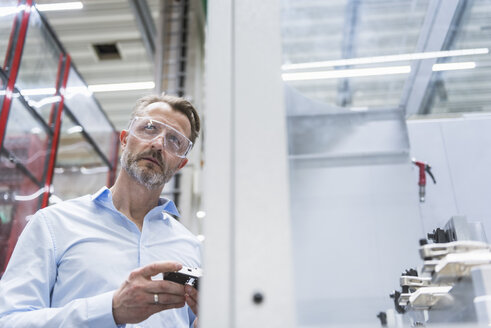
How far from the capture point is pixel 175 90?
455 centimetres

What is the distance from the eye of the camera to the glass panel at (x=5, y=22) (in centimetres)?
234

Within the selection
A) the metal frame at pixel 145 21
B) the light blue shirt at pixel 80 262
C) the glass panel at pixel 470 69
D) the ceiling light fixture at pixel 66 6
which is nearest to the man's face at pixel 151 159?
the light blue shirt at pixel 80 262

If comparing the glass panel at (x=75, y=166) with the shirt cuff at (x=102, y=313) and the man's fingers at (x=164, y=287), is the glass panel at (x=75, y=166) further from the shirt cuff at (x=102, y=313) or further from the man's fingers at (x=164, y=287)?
the man's fingers at (x=164, y=287)

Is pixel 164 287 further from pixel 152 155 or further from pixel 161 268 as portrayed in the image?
pixel 152 155

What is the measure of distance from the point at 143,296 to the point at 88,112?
3150 millimetres

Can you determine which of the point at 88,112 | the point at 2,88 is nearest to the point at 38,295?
the point at 2,88

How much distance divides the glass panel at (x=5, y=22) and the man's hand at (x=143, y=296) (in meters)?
1.86

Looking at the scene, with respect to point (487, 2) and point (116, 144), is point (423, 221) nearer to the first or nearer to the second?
point (487, 2)

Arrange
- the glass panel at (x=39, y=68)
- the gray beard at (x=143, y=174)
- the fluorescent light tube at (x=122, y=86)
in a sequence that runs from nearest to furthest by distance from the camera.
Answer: the gray beard at (x=143, y=174), the glass panel at (x=39, y=68), the fluorescent light tube at (x=122, y=86)

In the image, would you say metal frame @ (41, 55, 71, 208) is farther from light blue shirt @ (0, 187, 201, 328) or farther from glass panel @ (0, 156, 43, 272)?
light blue shirt @ (0, 187, 201, 328)

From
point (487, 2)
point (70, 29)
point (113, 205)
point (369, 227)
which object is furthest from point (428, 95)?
point (70, 29)

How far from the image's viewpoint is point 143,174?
1381mm

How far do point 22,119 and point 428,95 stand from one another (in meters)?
2.24

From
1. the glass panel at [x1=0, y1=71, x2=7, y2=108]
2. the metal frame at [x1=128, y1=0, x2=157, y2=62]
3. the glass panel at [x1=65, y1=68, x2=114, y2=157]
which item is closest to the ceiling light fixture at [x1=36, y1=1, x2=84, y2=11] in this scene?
the metal frame at [x1=128, y1=0, x2=157, y2=62]
